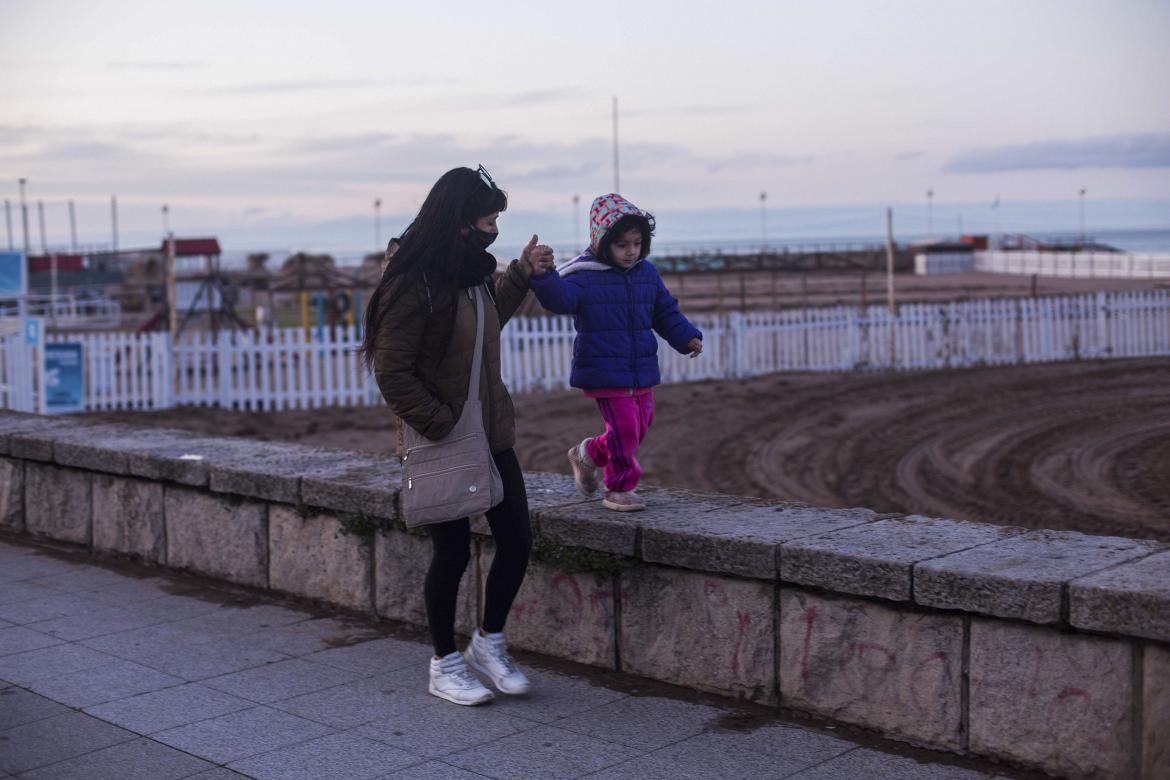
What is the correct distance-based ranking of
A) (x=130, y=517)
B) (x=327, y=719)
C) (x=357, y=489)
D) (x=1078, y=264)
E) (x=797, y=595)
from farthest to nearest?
1. (x=1078, y=264)
2. (x=130, y=517)
3. (x=357, y=489)
4. (x=327, y=719)
5. (x=797, y=595)

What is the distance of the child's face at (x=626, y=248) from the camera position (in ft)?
15.6

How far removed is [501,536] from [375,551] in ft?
4.40

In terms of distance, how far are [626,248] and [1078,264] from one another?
5921cm

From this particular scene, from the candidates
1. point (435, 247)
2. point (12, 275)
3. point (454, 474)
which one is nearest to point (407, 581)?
point (454, 474)

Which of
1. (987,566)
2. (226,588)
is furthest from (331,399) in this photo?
(987,566)

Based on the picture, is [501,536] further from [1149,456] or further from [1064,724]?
[1149,456]

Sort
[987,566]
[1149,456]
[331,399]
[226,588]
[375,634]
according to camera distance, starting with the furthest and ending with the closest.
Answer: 1. [331,399]
2. [1149,456]
3. [226,588]
4. [375,634]
5. [987,566]

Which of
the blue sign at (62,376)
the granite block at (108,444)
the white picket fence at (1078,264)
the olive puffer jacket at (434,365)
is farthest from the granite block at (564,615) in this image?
the white picket fence at (1078,264)

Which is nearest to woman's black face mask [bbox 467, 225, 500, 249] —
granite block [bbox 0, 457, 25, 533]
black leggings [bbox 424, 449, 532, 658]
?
black leggings [bbox 424, 449, 532, 658]

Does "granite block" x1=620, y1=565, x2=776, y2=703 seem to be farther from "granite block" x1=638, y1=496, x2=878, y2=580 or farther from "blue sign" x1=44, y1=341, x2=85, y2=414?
"blue sign" x1=44, y1=341, x2=85, y2=414

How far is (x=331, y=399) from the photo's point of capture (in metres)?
19.3

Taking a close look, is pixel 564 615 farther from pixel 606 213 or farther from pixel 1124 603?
pixel 1124 603

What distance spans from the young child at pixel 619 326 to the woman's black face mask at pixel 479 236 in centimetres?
38

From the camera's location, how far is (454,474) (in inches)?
166
